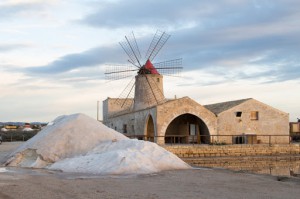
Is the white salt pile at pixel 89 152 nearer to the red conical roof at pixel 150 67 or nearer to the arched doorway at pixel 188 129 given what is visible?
the arched doorway at pixel 188 129

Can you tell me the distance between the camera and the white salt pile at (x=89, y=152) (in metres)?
10.9

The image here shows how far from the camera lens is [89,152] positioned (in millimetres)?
12648

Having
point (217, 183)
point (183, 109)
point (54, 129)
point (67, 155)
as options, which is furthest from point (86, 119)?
point (183, 109)

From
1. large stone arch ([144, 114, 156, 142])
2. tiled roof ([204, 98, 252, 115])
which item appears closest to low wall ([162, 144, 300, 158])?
tiled roof ([204, 98, 252, 115])

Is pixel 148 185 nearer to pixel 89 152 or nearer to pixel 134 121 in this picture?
pixel 89 152

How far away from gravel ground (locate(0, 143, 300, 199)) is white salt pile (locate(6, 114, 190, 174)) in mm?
643

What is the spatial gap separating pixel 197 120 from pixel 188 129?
85 cm

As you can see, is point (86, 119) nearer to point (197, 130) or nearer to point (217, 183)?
point (217, 183)

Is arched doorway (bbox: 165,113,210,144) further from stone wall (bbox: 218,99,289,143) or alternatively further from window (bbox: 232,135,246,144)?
window (bbox: 232,135,246,144)

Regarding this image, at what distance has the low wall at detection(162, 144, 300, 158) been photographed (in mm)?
22578

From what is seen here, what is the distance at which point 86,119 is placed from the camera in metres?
15.0

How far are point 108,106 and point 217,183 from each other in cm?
2901

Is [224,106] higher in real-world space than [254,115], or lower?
higher

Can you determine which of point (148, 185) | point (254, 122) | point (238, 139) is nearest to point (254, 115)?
point (254, 122)
